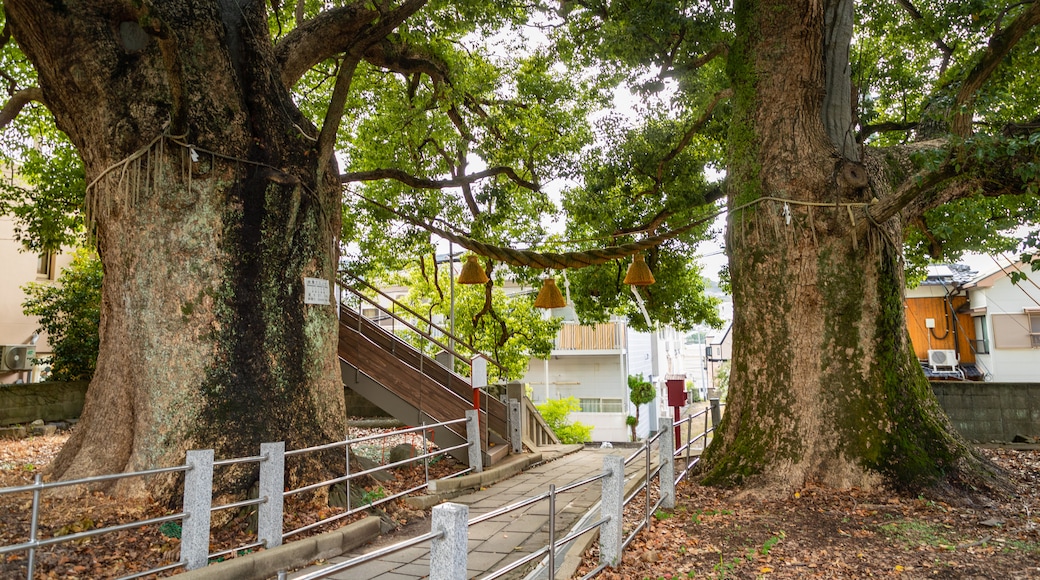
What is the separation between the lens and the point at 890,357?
269 inches

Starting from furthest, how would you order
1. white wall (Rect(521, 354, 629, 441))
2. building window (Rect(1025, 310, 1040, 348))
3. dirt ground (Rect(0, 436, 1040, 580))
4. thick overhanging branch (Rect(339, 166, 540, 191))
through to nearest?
white wall (Rect(521, 354, 629, 441)), building window (Rect(1025, 310, 1040, 348)), thick overhanging branch (Rect(339, 166, 540, 191)), dirt ground (Rect(0, 436, 1040, 580))

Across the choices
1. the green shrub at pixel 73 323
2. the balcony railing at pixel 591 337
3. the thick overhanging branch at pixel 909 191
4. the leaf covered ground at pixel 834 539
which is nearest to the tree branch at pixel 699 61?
A: the thick overhanging branch at pixel 909 191

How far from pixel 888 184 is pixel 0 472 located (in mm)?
10563

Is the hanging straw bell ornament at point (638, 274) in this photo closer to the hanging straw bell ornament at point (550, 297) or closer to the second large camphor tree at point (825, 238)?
the hanging straw bell ornament at point (550, 297)

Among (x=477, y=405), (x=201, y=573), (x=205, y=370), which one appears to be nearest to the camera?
(x=201, y=573)

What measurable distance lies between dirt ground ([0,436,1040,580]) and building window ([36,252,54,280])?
1339cm

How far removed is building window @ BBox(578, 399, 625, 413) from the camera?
24.4 metres

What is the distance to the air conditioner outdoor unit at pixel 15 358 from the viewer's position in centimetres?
1452

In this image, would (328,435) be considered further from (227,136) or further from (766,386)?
(766,386)

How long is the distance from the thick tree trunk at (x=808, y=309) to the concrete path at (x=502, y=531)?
165 cm

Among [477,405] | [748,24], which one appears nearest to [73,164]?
[477,405]

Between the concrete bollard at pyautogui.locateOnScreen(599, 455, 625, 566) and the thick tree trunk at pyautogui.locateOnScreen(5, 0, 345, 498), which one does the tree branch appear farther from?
the concrete bollard at pyautogui.locateOnScreen(599, 455, 625, 566)

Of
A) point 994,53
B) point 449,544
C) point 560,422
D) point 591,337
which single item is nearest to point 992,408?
point 994,53

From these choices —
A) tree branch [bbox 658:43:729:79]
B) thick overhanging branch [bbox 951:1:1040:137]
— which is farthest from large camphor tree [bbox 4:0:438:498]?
thick overhanging branch [bbox 951:1:1040:137]
